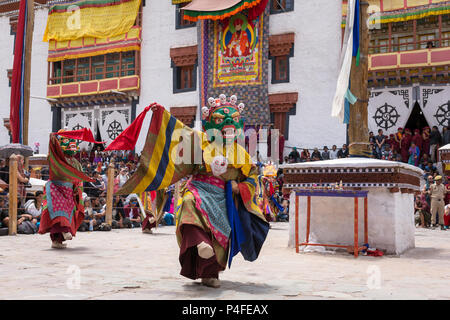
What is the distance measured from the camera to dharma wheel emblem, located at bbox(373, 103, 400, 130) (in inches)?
787

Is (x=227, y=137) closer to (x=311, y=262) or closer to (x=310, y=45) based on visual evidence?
(x=311, y=262)

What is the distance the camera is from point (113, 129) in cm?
2588

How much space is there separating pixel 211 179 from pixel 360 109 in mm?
4044

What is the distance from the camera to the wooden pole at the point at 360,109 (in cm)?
807

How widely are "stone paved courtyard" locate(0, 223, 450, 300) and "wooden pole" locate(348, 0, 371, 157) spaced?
1700 mm

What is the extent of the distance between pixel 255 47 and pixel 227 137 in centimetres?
1783

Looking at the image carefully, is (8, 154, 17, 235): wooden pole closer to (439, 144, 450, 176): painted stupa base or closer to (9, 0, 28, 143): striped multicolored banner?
(9, 0, 28, 143): striped multicolored banner

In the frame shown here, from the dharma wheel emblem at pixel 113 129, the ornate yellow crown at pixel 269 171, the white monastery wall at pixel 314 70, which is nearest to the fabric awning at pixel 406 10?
the white monastery wall at pixel 314 70

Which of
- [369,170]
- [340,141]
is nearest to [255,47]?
[340,141]

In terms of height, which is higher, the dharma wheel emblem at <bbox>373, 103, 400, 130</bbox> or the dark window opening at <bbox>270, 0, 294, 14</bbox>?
the dark window opening at <bbox>270, 0, 294, 14</bbox>

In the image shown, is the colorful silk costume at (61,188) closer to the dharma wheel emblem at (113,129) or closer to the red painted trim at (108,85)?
the red painted trim at (108,85)

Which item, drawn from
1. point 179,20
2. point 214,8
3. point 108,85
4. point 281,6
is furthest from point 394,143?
point 108,85

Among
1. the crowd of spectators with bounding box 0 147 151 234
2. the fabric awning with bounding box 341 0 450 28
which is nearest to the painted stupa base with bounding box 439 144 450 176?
the fabric awning with bounding box 341 0 450 28

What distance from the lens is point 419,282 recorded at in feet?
15.9
